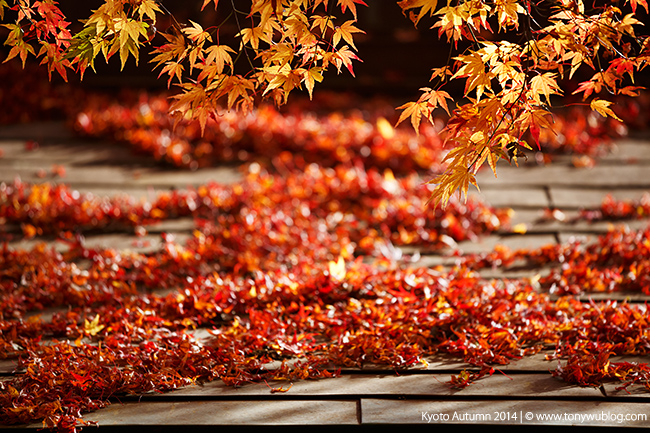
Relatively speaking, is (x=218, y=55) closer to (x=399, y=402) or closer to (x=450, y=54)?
(x=450, y=54)

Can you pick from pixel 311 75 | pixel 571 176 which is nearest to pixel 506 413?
pixel 311 75

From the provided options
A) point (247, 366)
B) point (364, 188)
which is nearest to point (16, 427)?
point (247, 366)

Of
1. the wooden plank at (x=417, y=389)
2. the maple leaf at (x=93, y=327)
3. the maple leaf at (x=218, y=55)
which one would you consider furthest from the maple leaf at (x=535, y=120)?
the maple leaf at (x=93, y=327)

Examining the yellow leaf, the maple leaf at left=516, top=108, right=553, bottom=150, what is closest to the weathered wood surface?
the yellow leaf

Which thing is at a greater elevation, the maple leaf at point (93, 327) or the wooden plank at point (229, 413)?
the maple leaf at point (93, 327)

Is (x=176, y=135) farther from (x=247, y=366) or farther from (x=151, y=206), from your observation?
(x=247, y=366)

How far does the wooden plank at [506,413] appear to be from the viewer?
2.08 meters

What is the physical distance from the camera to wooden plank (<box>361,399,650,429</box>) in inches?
81.9

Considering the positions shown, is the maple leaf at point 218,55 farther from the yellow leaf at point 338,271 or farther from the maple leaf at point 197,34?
the yellow leaf at point 338,271

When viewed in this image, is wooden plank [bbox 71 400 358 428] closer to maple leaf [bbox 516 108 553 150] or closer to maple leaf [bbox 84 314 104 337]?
maple leaf [bbox 84 314 104 337]

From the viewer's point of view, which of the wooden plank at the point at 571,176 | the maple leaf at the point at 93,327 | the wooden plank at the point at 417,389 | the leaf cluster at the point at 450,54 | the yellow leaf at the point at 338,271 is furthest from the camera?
the wooden plank at the point at 571,176

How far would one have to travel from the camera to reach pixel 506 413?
2123mm

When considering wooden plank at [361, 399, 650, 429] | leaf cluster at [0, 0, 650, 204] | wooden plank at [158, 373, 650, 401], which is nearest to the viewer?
leaf cluster at [0, 0, 650, 204]

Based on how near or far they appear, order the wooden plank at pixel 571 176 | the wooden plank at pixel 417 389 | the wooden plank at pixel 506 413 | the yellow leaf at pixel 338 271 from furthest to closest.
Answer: the wooden plank at pixel 571 176 < the yellow leaf at pixel 338 271 < the wooden plank at pixel 417 389 < the wooden plank at pixel 506 413
